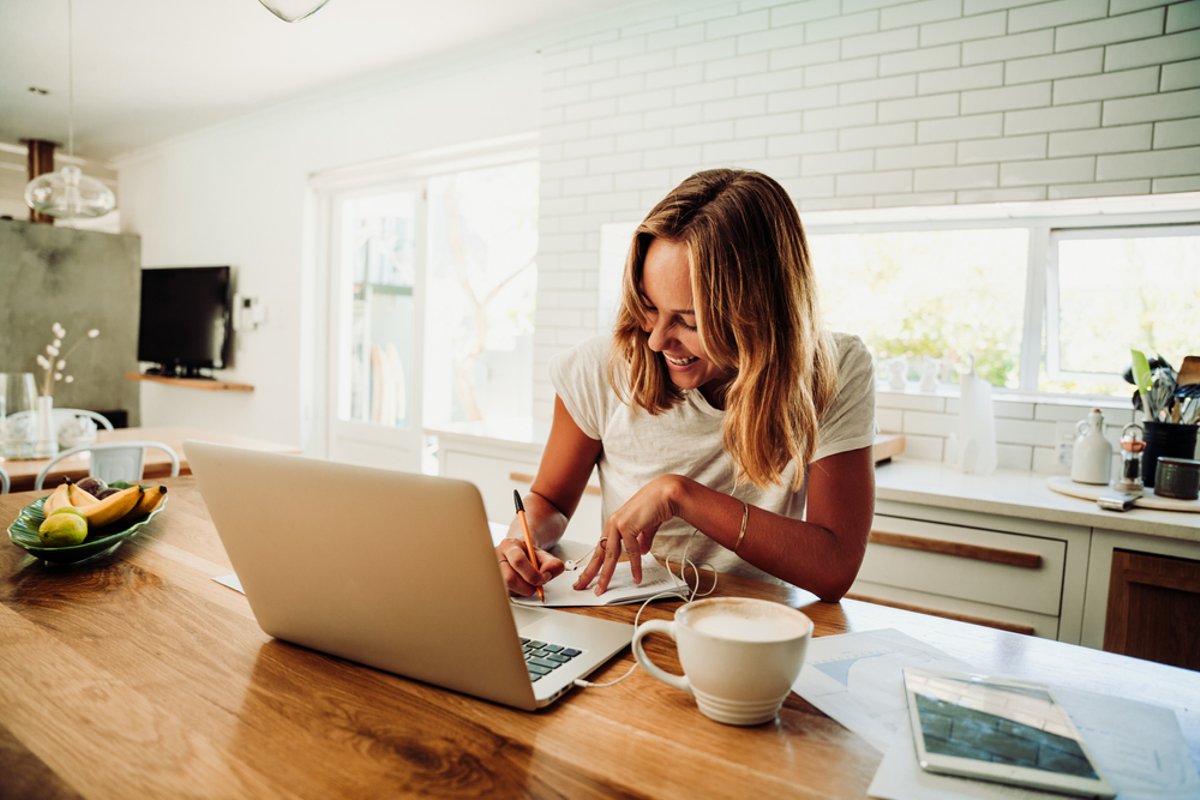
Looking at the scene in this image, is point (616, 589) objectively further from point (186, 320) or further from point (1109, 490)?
point (186, 320)

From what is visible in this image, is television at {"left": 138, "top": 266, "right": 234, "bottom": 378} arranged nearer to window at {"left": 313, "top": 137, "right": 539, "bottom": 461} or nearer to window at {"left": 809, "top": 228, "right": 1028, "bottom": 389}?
window at {"left": 313, "top": 137, "right": 539, "bottom": 461}

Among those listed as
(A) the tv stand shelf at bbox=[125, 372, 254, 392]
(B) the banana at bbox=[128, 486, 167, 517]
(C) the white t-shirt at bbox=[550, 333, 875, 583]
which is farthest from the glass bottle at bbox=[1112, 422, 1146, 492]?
(A) the tv stand shelf at bbox=[125, 372, 254, 392]

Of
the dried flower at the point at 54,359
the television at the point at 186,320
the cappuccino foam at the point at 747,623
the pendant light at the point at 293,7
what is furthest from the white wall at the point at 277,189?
the cappuccino foam at the point at 747,623

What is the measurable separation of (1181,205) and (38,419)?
4.02 m

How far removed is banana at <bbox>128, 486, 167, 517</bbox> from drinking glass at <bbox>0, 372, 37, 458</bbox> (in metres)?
1.94

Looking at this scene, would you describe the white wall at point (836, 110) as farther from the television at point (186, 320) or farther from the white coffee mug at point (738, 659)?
the white coffee mug at point (738, 659)

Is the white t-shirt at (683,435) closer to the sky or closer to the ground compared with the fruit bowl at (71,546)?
closer to the sky

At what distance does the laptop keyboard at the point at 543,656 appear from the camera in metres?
0.80

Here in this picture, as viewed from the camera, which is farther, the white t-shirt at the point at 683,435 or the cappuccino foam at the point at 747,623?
the white t-shirt at the point at 683,435

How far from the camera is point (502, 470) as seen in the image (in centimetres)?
288

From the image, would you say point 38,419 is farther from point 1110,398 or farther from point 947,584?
point 1110,398

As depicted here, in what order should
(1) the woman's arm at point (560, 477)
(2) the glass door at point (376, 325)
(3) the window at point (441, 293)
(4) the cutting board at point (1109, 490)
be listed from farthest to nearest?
(2) the glass door at point (376, 325) < (3) the window at point (441, 293) < (4) the cutting board at point (1109, 490) < (1) the woman's arm at point (560, 477)

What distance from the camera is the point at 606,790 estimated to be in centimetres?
60

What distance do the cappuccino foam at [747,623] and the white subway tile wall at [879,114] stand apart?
83.2 inches
